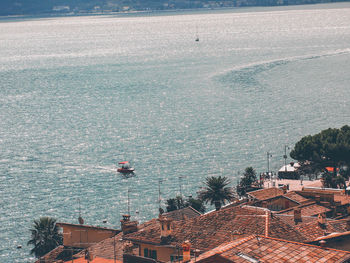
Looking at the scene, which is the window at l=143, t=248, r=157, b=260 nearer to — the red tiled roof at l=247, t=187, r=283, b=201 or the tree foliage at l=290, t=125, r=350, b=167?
the red tiled roof at l=247, t=187, r=283, b=201

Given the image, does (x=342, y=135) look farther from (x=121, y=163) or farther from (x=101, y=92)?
(x=101, y=92)

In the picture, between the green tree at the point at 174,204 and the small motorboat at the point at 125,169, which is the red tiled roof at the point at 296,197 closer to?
the green tree at the point at 174,204

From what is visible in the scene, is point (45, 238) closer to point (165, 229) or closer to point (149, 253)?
point (149, 253)

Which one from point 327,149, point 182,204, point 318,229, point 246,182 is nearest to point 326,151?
point 327,149

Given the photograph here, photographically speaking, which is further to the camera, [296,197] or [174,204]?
[174,204]

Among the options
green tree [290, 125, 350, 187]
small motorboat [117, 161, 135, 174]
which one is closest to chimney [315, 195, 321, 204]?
green tree [290, 125, 350, 187]

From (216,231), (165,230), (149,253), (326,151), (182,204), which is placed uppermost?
(165,230)

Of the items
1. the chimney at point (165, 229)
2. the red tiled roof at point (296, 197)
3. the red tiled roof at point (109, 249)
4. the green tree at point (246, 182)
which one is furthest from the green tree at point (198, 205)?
the chimney at point (165, 229)
